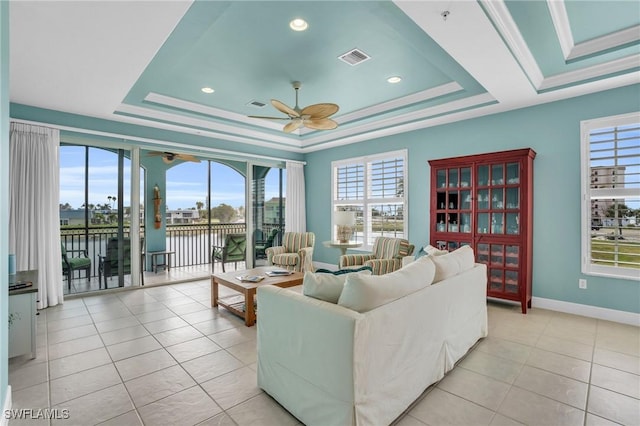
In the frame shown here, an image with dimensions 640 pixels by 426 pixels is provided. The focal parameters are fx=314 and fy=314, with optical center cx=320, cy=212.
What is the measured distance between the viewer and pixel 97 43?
8.94 feet

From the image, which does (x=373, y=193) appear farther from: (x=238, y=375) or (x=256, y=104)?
(x=238, y=375)

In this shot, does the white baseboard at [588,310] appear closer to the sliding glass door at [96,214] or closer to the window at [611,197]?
the window at [611,197]

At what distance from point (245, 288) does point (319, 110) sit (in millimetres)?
2258

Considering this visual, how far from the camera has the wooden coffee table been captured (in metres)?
3.62

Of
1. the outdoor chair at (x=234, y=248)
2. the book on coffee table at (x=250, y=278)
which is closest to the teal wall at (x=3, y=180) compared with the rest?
the book on coffee table at (x=250, y=278)

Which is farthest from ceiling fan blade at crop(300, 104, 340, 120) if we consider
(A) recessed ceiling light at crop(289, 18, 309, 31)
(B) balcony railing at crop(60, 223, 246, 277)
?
(B) balcony railing at crop(60, 223, 246, 277)

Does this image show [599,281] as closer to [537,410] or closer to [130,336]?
[537,410]

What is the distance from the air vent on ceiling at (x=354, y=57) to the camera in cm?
332

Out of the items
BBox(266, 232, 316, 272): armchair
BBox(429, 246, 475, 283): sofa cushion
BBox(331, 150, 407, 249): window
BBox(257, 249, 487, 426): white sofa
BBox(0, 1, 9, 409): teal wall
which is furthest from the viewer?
BBox(331, 150, 407, 249): window

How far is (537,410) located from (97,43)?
4432 mm

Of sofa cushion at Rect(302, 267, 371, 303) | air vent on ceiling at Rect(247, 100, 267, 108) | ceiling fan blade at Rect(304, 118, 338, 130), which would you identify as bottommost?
sofa cushion at Rect(302, 267, 371, 303)

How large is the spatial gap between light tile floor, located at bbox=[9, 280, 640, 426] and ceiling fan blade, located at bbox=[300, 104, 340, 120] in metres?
2.61

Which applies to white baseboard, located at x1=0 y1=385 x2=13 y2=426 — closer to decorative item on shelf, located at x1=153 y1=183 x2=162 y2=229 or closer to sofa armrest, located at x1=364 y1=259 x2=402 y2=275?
sofa armrest, located at x1=364 y1=259 x2=402 y2=275

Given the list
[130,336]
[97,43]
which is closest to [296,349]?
[130,336]
